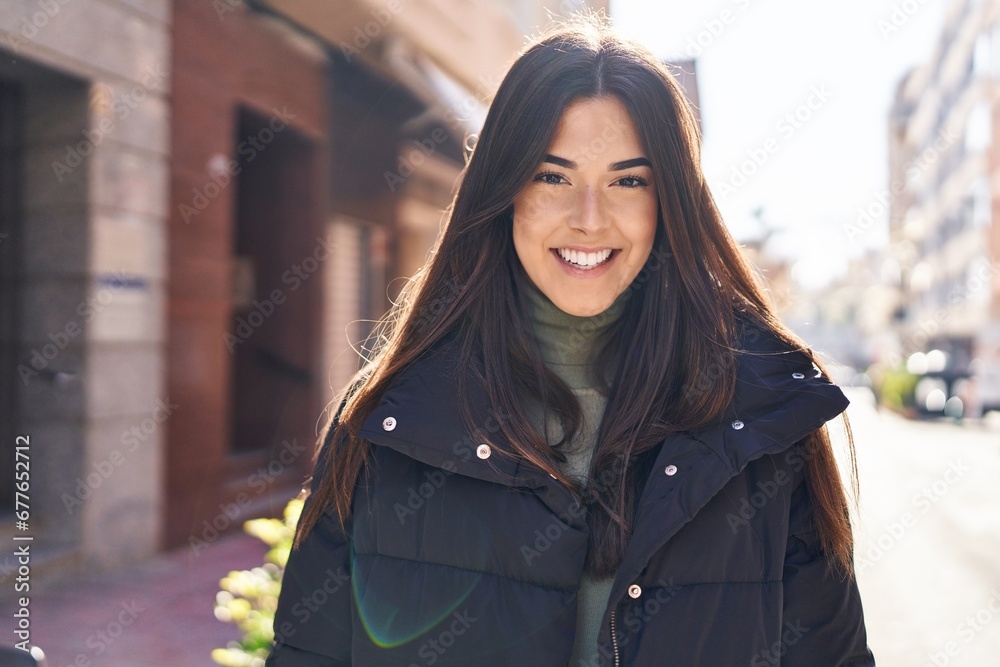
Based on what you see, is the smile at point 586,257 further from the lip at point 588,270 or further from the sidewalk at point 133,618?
the sidewalk at point 133,618

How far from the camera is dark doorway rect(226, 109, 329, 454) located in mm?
8492

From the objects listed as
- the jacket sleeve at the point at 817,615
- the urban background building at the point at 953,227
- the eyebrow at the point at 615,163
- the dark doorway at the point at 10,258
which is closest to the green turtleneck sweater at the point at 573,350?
the eyebrow at the point at 615,163

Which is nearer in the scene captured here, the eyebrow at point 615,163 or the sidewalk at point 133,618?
the eyebrow at point 615,163

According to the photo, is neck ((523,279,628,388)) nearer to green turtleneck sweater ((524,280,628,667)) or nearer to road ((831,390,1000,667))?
green turtleneck sweater ((524,280,628,667))

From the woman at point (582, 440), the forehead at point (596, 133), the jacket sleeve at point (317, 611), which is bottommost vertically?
the jacket sleeve at point (317, 611)

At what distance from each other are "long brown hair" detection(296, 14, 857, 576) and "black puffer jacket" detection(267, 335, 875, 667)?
0.06 metres

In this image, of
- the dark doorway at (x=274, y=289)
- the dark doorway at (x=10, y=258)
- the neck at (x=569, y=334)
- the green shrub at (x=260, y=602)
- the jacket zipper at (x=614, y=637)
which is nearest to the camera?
the jacket zipper at (x=614, y=637)

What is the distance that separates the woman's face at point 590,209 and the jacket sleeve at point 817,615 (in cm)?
66

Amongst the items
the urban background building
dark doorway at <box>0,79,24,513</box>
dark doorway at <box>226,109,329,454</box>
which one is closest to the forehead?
dark doorway at <box>0,79,24,513</box>

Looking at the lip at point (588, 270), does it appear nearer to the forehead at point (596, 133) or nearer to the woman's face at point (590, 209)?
the woman's face at point (590, 209)

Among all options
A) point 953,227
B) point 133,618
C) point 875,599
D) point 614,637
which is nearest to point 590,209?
point 614,637

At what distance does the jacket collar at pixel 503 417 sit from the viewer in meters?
1.72

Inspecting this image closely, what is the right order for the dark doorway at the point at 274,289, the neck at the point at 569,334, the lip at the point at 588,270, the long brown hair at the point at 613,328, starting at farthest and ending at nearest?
the dark doorway at the point at 274,289, the neck at the point at 569,334, the lip at the point at 588,270, the long brown hair at the point at 613,328

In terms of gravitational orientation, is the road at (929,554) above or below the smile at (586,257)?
below
